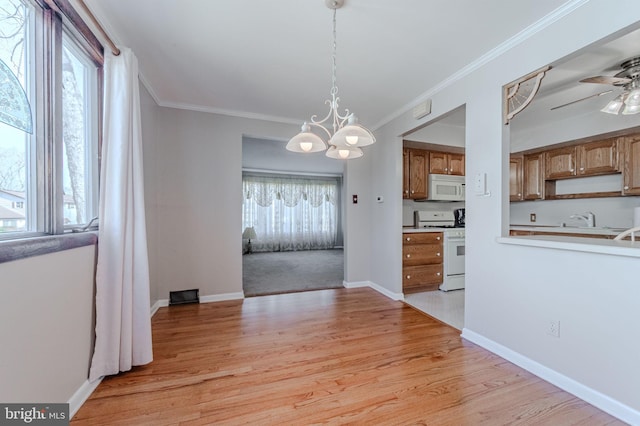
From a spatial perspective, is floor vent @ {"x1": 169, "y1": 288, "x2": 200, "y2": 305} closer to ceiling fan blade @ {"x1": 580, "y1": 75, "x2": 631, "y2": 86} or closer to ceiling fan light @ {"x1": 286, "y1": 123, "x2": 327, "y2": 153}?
ceiling fan light @ {"x1": 286, "y1": 123, "x2": 327, "y2": 153}

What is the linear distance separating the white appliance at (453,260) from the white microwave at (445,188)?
60 cm

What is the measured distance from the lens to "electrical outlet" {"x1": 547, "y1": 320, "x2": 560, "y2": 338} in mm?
1660

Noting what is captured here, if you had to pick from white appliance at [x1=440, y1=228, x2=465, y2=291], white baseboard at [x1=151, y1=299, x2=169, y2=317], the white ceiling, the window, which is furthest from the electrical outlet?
white baseboard at [x1=151, y1=299, x2=169, y2=317]

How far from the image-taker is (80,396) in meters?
1.45

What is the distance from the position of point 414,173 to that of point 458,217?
4.10 feet

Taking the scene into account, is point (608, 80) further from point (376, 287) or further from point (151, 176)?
point (151, 176)

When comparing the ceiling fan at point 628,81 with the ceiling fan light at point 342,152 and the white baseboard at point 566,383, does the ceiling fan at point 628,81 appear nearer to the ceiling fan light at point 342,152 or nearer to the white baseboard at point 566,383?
the ceiling fan light at point 342,152

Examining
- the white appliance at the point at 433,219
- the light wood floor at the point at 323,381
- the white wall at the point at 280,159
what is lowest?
the light wood floor at the point at 323,381

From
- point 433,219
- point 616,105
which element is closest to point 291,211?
point 433,219

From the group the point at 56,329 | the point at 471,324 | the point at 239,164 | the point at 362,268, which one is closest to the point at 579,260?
the point at 471,324

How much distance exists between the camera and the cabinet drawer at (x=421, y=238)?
3492mm

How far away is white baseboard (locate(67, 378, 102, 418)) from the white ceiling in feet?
7.80

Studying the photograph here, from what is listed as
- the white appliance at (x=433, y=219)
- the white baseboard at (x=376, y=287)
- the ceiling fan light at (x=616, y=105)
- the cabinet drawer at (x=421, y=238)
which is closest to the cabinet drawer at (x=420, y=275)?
the white baseboard at (x=376, y=287)

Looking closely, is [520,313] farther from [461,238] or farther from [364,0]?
[364,0]
